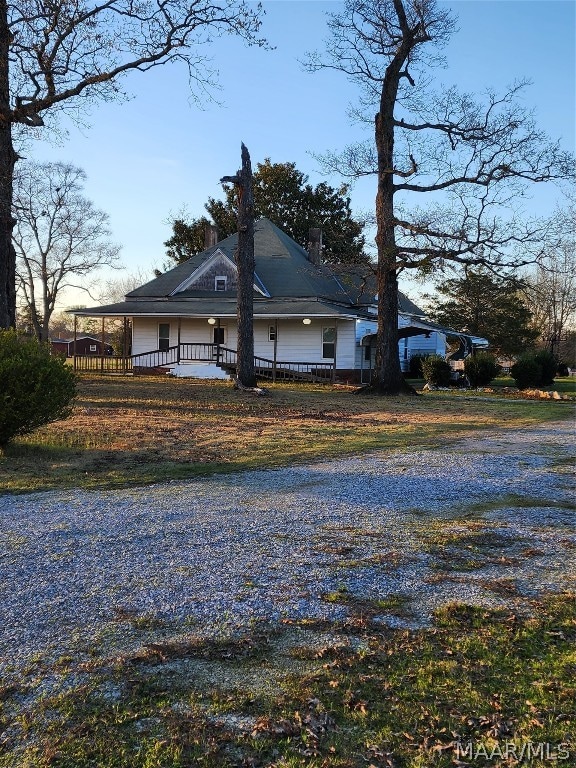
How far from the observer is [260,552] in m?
4.82

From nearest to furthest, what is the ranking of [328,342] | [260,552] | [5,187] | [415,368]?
[260,552] < [5,187] < [328,342] < [415,368]

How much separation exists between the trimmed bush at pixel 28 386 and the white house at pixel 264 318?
18.3 meters

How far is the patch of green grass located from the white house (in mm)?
24352

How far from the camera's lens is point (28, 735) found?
2.55 metres

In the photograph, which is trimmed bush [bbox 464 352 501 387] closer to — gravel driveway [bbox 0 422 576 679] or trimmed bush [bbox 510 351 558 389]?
trimmed bush [bbox 510 351 558 389]

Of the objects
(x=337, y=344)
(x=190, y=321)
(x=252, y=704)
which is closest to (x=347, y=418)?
(x=252, y=704)

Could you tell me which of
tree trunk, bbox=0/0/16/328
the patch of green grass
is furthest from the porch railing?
the patch of green grass

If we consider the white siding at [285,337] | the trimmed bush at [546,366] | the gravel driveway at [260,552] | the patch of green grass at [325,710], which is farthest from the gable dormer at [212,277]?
the patch of green grass at [325,710]

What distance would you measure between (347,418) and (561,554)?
32.6 ft

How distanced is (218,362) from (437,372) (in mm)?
9602

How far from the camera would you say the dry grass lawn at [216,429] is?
8438 mm

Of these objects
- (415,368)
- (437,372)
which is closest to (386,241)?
(437,372)

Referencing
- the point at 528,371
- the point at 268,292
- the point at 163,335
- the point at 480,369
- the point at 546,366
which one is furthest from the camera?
the point at 163,335

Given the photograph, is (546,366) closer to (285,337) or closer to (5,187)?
(285,337)
